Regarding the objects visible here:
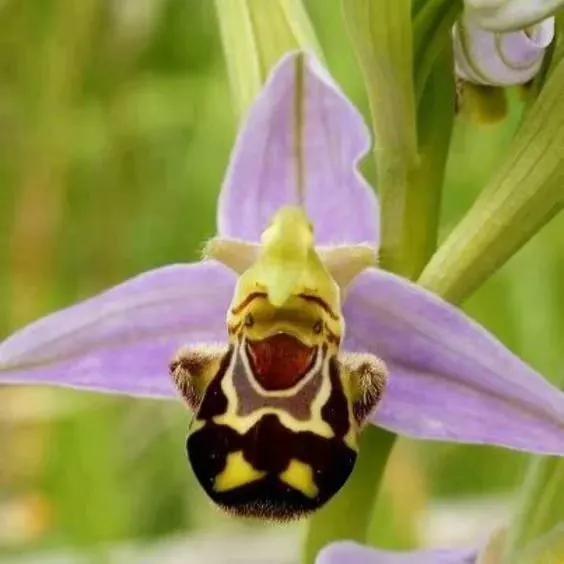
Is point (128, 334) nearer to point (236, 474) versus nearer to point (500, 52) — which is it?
point (236, 474)

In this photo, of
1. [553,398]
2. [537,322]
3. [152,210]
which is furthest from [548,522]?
[152,210]

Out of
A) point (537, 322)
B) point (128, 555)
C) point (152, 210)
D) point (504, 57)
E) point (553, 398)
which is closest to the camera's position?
point (553, 398)

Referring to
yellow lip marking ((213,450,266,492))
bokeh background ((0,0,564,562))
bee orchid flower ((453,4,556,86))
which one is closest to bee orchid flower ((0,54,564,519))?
yellow lip marking ((213,450,266,492))

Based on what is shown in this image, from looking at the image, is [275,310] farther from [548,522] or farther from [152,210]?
[152,210]

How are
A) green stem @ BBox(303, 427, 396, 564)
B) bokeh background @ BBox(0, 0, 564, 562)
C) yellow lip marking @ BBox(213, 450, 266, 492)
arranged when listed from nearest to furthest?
yellow lip marking @ BBox(213, 450, 266, 492)
green stem @ BBox(303, 427, 396, 564)
bokeh background @ BBox(0, 0, 564, 562)

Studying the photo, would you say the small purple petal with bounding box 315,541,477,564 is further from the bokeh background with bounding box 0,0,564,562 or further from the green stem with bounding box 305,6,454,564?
the bokeh background with bounding box 0,0,564,562

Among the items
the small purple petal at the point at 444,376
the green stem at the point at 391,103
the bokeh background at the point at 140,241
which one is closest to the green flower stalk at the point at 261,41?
the green stem at the point at 391,103
